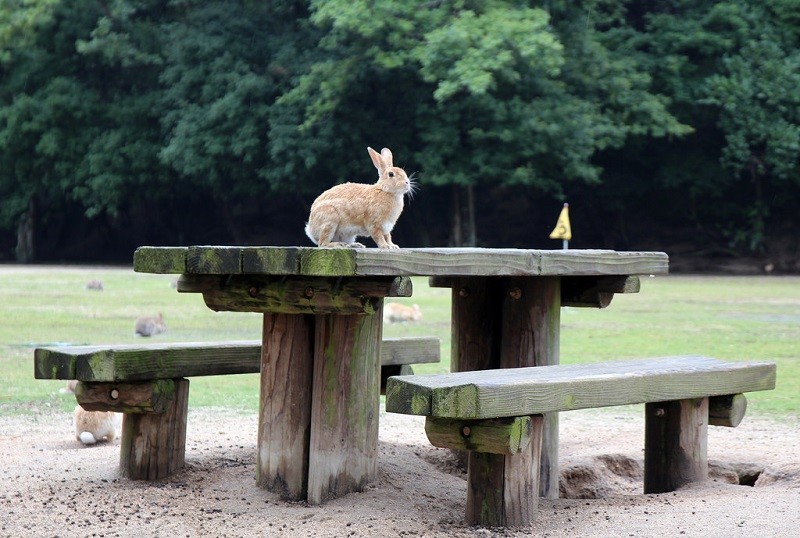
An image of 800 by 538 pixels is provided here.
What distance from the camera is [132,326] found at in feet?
43.4

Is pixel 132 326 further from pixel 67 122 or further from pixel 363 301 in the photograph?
pixel 67 122

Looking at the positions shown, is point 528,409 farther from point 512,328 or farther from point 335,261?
point 512,328

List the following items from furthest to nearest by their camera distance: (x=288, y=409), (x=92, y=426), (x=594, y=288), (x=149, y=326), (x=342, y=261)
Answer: (x=149, y=326)
(x=92, y=426)
(x=594, y=288)
(x=288, y=409)
(x=342, y=261)

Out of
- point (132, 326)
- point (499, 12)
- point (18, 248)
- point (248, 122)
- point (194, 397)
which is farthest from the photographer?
point (18, 248)

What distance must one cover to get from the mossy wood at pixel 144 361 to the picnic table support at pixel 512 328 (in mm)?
1060

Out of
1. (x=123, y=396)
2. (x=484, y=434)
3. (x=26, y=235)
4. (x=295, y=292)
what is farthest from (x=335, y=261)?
(x=26, y=235)

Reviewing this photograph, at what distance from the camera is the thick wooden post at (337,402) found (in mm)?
5090

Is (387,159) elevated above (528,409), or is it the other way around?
(387,159)

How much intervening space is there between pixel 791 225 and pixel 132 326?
22.4 meters

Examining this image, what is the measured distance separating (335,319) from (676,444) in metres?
1.81

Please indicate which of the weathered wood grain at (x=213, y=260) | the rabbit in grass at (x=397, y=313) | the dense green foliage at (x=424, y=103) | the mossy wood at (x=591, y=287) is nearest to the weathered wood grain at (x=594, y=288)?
the mossy wood at (x=591, y=287)

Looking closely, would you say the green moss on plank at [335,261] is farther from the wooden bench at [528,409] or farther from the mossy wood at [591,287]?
the mossy wood at [591,287]

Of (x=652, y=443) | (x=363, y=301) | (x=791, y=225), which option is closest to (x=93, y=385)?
(x=363, y=301)

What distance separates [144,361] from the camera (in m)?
5.51
